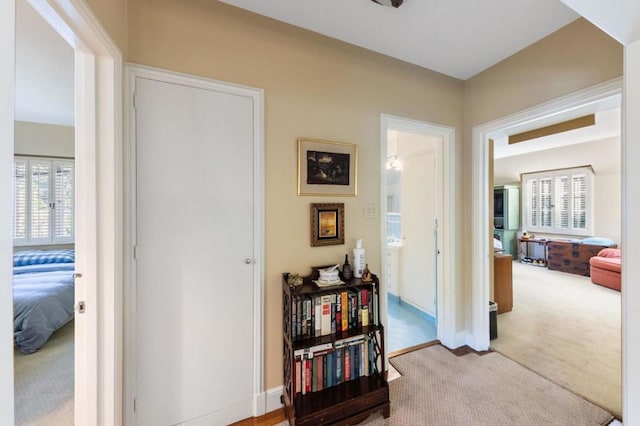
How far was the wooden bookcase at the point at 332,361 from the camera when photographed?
5.15ft

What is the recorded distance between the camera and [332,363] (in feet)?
5.67

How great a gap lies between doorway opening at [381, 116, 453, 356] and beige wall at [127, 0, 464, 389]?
0.19 metres

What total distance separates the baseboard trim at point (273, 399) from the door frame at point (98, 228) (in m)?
0.84

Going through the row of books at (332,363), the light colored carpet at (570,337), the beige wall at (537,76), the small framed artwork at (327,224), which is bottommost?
the light colored carpet at (570,337)

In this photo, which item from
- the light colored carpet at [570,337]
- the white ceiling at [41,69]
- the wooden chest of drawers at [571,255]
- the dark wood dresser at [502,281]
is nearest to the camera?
the white ceiling at [41,69]

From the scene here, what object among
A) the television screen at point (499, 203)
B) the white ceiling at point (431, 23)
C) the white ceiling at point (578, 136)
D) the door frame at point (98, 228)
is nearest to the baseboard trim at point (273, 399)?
the door frame at point (98, 228)

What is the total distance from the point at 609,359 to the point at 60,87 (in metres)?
6.05

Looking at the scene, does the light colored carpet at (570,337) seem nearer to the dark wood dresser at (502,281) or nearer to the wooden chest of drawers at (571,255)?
the dark wood dresser at (502,281)

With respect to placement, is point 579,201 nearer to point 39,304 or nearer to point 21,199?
point 39,304

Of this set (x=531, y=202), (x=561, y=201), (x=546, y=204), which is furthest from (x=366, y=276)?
(x=531, y=202)

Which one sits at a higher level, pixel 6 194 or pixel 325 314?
pixel 6 194

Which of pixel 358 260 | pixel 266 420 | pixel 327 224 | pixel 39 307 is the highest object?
pixel 327 224

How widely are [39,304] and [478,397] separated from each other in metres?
3.94

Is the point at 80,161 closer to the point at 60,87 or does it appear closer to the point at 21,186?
the point at 60,87
